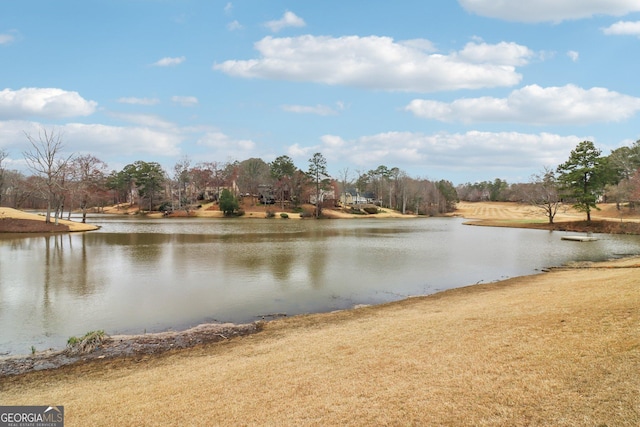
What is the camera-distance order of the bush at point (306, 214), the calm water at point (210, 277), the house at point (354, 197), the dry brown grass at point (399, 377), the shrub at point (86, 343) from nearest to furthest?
the dry brown grass at point (399, 377) < the shrub at point (86, 343) < the calm water at point (210, 277) < the bush at point (306, 214) < the house at point (354, 197)

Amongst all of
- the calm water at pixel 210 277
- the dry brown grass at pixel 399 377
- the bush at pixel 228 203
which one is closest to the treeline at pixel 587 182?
the calm water at pixel 210 277

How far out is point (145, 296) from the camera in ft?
45.7

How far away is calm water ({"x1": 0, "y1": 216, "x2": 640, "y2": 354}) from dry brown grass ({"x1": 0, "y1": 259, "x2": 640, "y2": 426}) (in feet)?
11.3

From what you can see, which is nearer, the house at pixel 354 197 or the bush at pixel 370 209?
the bush at pixel 370 209

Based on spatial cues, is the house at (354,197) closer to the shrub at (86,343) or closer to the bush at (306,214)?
Result: the bush at (306,214)

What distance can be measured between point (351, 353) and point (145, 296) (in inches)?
398

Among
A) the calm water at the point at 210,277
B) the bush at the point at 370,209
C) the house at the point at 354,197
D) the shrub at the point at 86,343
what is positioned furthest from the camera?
the house at the point at 354,197

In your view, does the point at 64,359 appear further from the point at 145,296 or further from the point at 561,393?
the point at 561,393

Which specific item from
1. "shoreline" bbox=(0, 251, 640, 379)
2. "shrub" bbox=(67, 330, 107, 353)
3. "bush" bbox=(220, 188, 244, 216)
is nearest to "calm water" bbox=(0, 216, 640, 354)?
"shrub" bbox=(67, 330, 107, 353)

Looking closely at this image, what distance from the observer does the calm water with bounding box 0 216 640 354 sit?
37.3 feet

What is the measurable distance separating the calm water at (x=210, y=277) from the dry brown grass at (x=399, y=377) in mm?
3433

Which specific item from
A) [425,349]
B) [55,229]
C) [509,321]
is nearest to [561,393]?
[425,349]

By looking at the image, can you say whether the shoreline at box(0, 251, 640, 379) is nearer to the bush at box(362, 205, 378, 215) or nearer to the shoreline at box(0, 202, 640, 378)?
the shoreline at box(0, 202, 640, 378)

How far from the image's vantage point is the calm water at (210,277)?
37.3 feet
